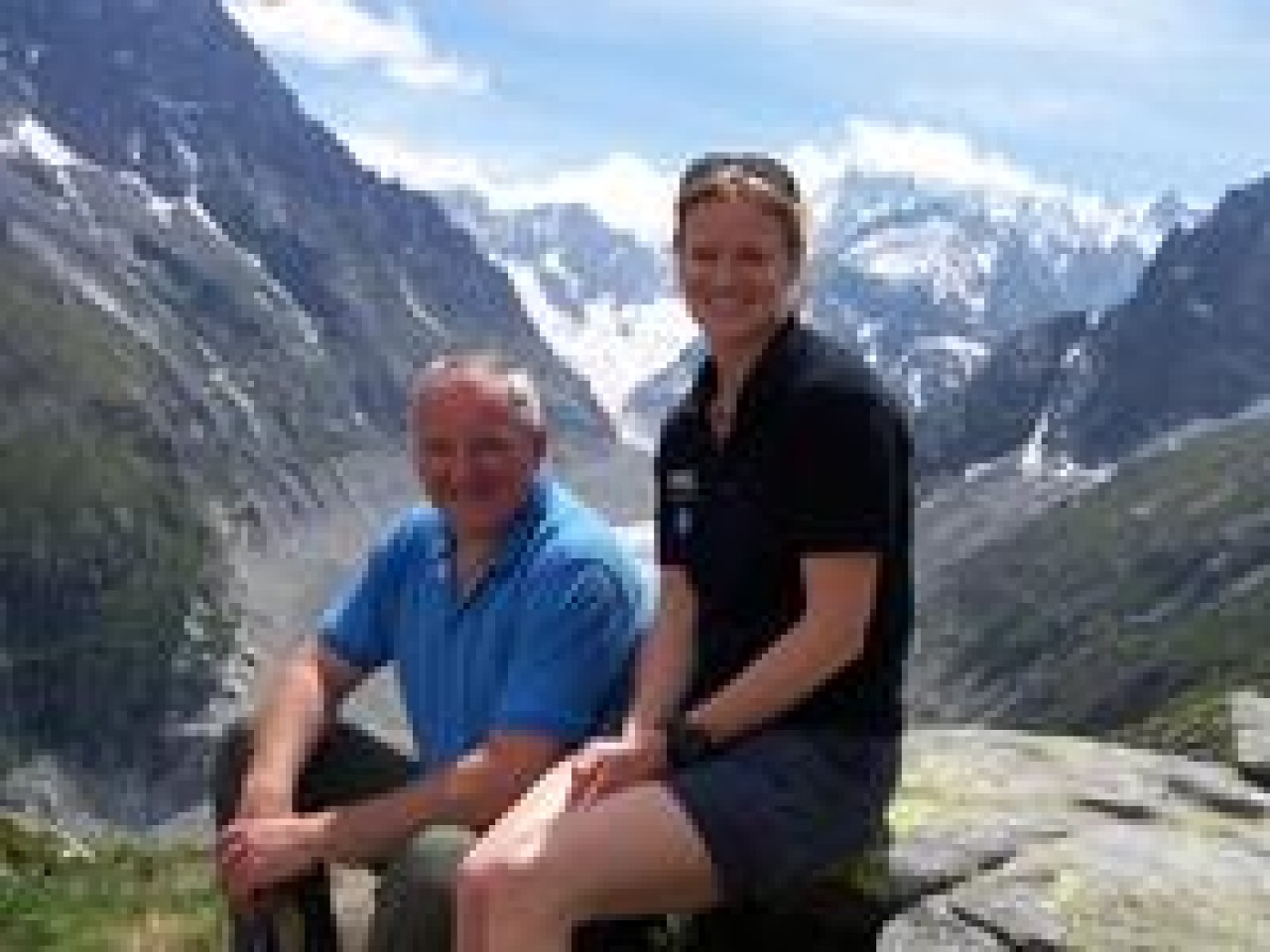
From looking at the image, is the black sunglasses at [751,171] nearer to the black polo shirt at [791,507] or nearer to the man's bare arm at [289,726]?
the black polo shirt at [791,507]

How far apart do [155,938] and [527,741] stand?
7.80 meters

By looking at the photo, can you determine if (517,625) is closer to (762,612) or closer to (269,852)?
(762,612)

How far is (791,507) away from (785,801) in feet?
5.01

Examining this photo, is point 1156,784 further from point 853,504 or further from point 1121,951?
point 853,504

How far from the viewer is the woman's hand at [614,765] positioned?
1234 centimetres

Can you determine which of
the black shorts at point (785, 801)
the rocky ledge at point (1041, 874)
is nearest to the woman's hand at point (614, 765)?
the black shorts at point (785, 801)

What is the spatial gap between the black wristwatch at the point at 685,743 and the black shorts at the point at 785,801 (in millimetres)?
116

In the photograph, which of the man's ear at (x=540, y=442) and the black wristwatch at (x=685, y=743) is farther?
the man's ear at (x=540, y=442)

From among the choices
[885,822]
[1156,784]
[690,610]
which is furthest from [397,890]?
[1156,784]

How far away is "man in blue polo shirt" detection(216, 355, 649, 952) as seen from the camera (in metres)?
13.4

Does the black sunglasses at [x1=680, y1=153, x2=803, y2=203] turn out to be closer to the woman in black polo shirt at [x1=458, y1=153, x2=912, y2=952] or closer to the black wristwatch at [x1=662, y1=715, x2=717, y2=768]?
the woman in black polo shirt at [x1=458, y1=153, x2=912, y2=952]

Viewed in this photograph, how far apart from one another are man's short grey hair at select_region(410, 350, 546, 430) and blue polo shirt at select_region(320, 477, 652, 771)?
0.50m

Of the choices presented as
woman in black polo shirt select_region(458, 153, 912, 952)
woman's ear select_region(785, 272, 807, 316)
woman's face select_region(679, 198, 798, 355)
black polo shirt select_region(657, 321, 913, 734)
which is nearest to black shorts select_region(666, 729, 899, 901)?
woman in black polo shirt select_region(458, 153, 912, 952)

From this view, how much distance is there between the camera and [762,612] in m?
13.2
